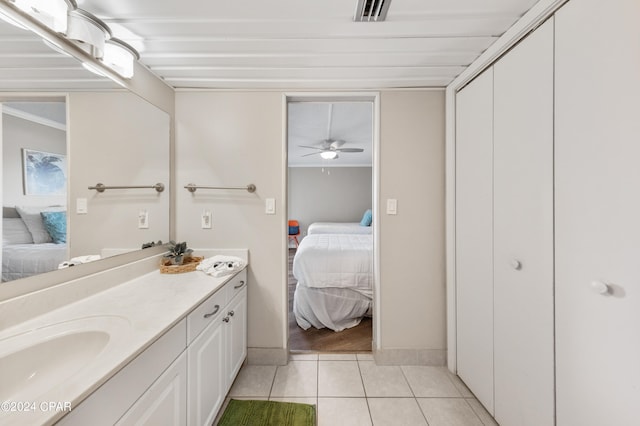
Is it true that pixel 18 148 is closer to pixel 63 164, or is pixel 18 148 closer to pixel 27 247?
pixel 63 164

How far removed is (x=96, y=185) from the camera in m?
1.31

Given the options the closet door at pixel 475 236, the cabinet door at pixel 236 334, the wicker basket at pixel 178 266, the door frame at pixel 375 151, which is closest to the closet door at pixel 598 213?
the closet door at pixel 475 236

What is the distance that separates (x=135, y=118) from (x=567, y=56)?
2.28 meters

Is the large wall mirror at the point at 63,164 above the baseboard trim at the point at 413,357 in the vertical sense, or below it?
above

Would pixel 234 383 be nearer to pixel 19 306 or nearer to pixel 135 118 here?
pixel 19 306

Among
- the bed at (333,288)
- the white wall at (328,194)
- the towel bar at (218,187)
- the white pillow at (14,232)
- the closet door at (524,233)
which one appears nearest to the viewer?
the white pillow at (14,232)

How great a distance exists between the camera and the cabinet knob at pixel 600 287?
33.4 inches

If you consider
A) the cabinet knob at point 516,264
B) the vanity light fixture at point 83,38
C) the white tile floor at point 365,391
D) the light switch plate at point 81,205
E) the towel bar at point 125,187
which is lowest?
the white tile floor at point 365,391

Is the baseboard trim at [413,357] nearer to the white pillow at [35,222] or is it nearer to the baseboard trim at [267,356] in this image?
the baseboard trim at [267,356]

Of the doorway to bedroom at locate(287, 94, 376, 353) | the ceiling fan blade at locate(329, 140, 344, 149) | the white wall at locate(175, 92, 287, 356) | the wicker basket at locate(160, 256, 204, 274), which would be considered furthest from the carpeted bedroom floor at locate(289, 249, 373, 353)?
the ceiling fan blade at locate(329, 140, 344, 149)

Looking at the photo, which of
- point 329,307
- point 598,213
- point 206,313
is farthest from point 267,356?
point 598,213

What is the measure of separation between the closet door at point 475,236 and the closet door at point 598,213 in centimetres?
43

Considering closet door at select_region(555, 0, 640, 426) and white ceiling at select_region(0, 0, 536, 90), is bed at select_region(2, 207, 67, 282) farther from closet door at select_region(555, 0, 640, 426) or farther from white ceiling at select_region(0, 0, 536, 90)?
closet door at select_region(555, 0, 640, 426)

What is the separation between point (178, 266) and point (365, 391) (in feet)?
5.12
